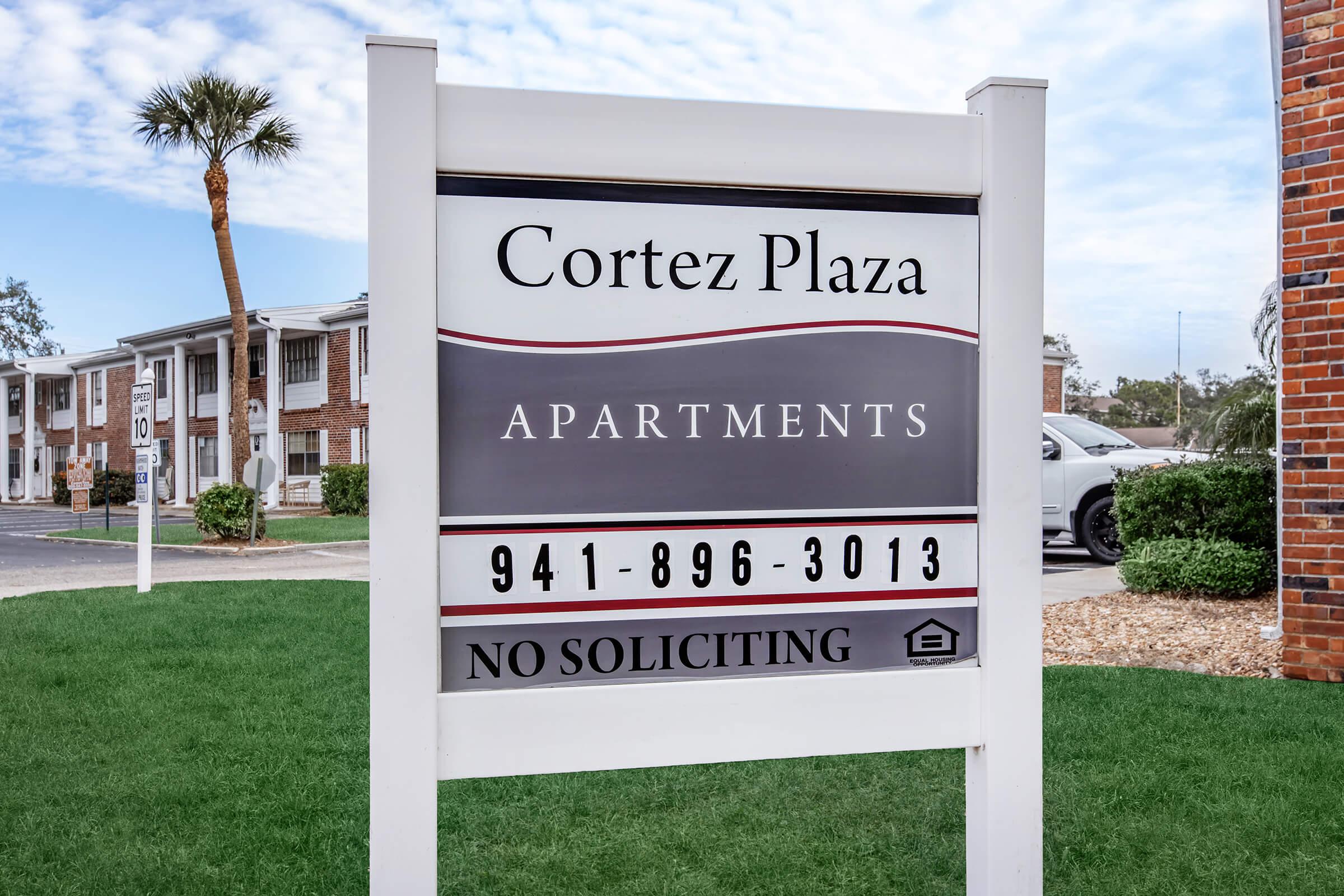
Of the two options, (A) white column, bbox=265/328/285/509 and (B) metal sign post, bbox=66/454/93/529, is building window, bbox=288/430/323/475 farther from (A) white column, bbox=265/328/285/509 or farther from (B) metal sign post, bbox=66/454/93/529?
(B) metal sign post, bbox=66/454/93/529

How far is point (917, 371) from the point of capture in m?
2.62

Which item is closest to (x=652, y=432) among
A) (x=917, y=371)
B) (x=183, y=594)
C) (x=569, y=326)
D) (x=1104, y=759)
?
(x=569, y=326)

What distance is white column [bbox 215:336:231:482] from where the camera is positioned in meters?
33.3

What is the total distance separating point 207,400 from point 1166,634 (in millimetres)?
34881

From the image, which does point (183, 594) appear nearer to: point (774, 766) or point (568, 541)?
point (774, 766)

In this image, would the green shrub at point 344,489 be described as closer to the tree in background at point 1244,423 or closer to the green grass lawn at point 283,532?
the green grass lawn at point 283,532

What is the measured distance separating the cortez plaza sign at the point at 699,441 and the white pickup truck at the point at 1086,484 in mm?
10531

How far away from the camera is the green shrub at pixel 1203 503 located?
8.91 m

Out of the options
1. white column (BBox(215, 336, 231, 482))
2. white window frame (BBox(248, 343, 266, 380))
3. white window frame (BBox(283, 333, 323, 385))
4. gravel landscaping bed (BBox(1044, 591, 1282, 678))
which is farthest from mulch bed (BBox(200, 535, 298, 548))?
white window frame (BBox(248, 343, 266, 380))

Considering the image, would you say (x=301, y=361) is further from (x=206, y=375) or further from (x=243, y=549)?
(x=243, y=549)

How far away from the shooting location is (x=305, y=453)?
32562mm

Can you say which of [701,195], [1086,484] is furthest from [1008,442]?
[1086,484]

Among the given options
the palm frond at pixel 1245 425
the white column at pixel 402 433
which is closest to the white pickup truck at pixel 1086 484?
the palm frond at pixel 1245 425

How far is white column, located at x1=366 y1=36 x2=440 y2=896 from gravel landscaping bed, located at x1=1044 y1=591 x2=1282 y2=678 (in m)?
5.31
